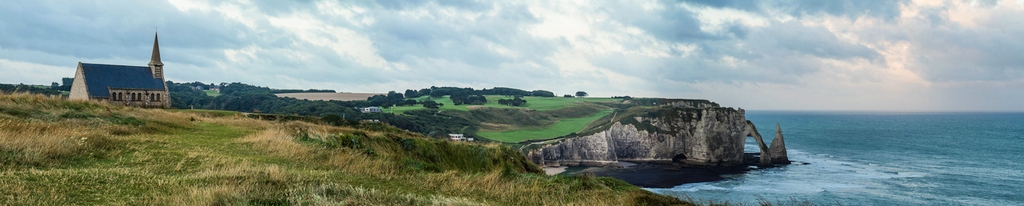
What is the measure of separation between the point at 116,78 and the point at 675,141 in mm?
68983

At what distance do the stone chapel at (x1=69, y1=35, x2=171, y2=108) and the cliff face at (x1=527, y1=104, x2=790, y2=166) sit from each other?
47416 millimetres

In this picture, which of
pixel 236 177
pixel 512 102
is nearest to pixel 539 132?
pixel 512 102

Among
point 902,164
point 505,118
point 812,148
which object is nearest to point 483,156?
point 902,164

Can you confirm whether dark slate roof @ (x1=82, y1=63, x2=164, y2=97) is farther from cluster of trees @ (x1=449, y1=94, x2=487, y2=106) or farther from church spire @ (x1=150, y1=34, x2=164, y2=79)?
cluster of trees @ (x1=449, y1=94, x2=487, y2=106)

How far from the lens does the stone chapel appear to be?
46938 millimetres

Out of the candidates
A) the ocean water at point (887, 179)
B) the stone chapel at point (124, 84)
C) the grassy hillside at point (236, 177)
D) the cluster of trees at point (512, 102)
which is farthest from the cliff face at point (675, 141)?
the grassy hillside at point (236, 177)

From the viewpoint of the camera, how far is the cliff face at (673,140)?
8219 cm

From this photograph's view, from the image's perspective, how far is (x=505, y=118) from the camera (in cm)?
11138

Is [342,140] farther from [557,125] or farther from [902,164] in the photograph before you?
[557,125]

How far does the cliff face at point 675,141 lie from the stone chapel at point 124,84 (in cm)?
4742

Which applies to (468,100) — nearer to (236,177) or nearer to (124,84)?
(124,84)

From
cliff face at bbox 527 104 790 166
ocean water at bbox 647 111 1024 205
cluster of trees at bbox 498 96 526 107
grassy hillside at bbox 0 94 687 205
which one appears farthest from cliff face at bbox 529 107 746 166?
grassy hillside at bbox 0 94 687 205

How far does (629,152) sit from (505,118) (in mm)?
30744

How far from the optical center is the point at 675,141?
86875 millimetres
